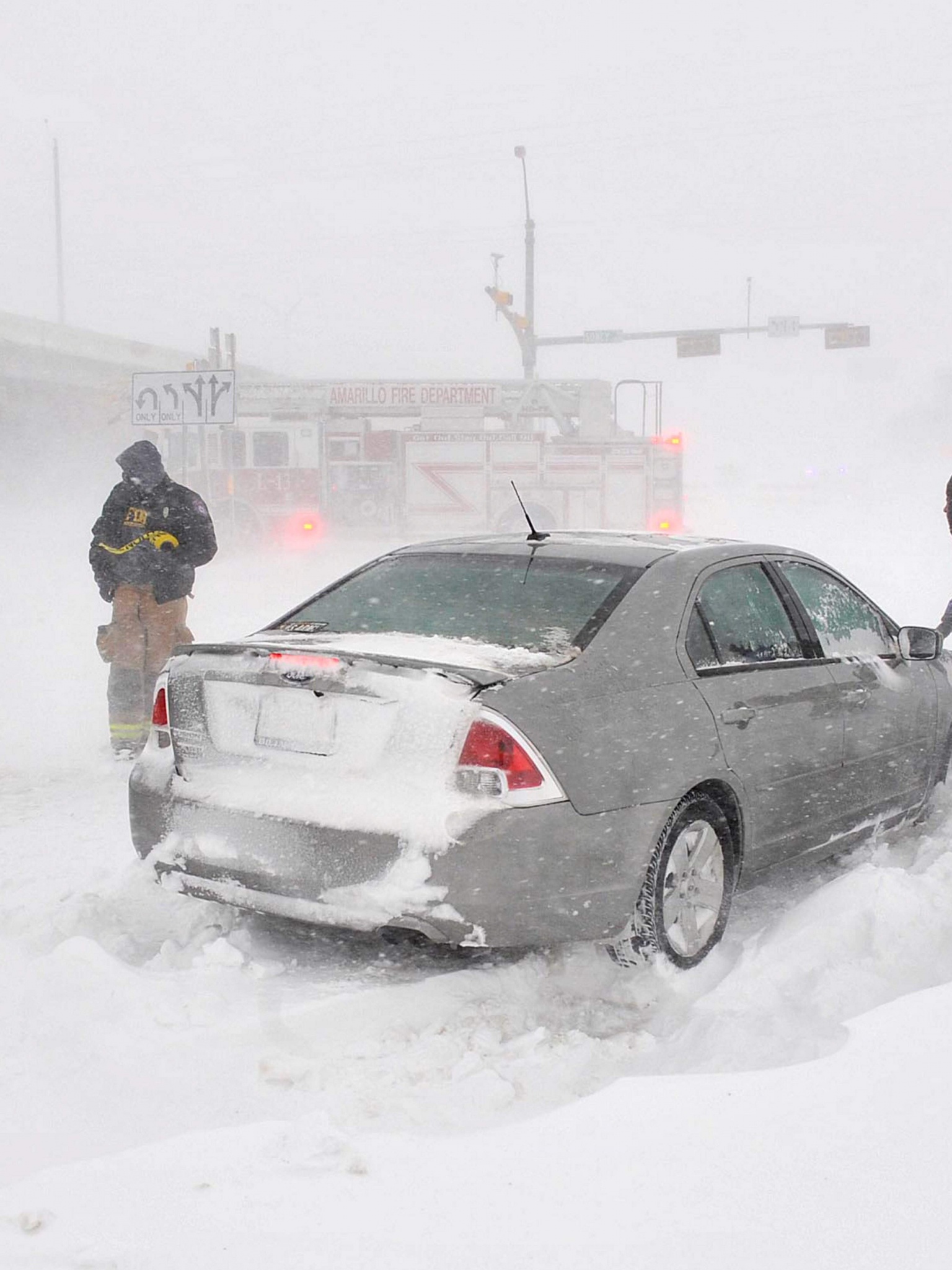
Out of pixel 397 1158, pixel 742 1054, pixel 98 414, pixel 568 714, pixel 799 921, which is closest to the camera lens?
pixel 397 1158

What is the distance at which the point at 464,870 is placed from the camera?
3.48 m

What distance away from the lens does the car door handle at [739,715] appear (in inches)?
165

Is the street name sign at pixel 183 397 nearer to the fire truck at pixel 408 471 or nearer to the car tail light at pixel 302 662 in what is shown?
the fire truck at pixel 408 471

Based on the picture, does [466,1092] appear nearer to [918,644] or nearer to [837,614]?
[837,614]

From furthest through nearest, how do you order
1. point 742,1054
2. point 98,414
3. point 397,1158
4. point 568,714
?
point 98,414, point 568,714, point 742,1054, point 397,1158

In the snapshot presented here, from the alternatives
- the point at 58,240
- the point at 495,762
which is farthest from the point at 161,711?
the point at 58,240

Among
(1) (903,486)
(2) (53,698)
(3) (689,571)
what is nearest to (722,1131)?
(3) (689,571)

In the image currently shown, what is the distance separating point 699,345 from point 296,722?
33356 millimetres

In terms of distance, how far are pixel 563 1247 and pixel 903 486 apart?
199ft

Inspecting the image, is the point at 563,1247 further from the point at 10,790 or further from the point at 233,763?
the point at 10,790

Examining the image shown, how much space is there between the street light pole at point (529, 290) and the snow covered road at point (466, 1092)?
30.7m

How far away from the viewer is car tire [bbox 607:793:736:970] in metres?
3.87

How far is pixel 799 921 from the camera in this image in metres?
4.22

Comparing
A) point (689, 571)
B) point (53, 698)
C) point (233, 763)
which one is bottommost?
point (53, 698)
